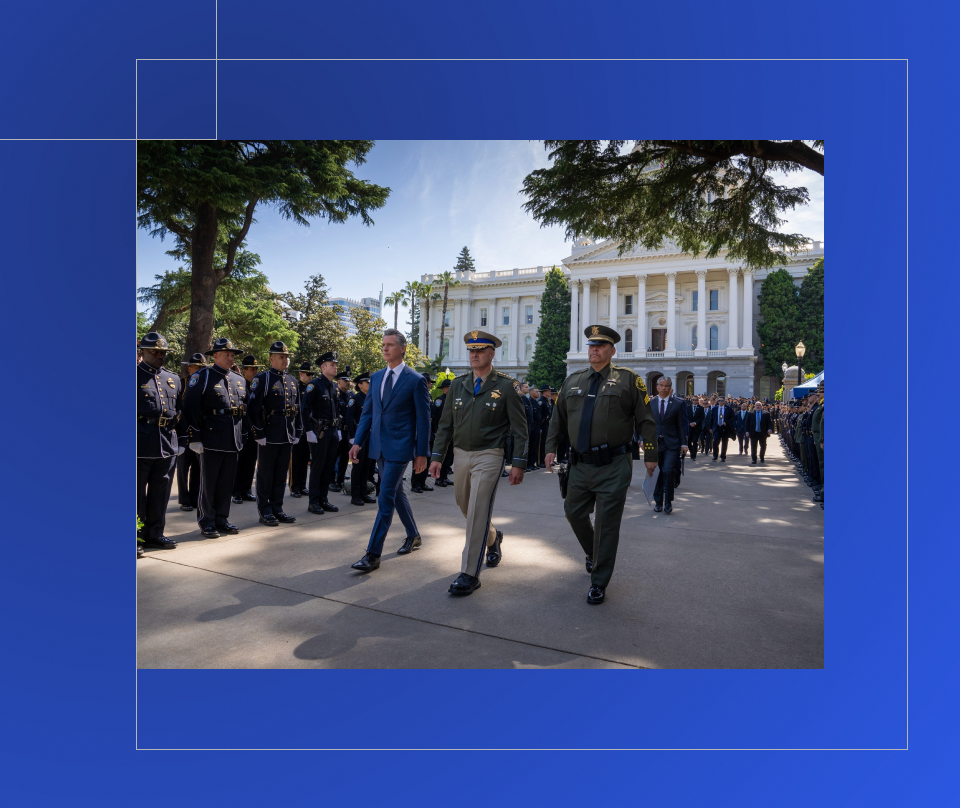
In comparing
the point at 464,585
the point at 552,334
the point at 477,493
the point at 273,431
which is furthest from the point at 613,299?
the point at 464,585

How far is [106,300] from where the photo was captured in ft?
10.6

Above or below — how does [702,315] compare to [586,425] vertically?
above

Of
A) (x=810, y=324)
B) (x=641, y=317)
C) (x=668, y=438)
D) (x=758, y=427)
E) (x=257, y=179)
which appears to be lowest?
(x=758, y=427)

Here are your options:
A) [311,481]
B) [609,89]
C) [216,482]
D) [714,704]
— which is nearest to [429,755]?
[714,704]

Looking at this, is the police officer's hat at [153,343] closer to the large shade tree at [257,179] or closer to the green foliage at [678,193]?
the large shade tree at [257,179]

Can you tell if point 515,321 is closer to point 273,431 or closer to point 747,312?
point 747,312

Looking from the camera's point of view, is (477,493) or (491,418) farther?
(491,418)

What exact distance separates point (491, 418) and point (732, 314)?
2182 inches

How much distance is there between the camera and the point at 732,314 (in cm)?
5438

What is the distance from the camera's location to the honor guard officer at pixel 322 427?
7984 millimetres

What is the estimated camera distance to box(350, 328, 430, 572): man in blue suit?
16.9 feet

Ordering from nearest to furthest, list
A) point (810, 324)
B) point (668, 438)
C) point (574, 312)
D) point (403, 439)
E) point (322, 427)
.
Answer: point (403, 439), point (322, 427), point (668, 438), point (810, 324), point (574, 312)

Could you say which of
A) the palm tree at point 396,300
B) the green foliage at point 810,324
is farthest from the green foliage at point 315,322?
the green foliage at point 810,324

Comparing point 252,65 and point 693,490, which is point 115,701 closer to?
point 252,65
